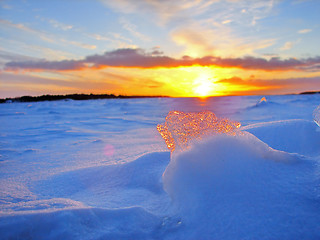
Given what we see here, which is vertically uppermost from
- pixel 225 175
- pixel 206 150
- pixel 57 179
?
pixel 206 150

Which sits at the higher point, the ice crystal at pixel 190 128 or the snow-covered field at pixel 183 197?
the ice crystal at pixel 190 128

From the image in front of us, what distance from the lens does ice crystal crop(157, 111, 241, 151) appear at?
191cm

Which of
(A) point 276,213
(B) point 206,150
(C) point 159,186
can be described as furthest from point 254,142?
(C) point 159,186

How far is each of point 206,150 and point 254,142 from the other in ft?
1.45

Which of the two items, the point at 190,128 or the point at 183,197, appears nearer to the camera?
the point at 183,197

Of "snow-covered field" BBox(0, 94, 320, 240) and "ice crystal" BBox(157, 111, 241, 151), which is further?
"ice crystal" BBox(157, 111, 241, 151)

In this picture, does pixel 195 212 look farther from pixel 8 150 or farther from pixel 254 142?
pixel 8 150

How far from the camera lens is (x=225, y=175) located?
1600 millimetres

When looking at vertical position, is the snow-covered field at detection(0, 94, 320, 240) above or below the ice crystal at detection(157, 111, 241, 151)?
below

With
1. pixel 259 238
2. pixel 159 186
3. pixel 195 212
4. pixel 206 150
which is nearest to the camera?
pixel 259 238

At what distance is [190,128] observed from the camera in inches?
77.4

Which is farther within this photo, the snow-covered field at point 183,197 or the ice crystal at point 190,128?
the ice crystal at point 190,128

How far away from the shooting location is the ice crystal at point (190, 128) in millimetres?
1912

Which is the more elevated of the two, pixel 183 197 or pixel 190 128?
pixel 190 128
